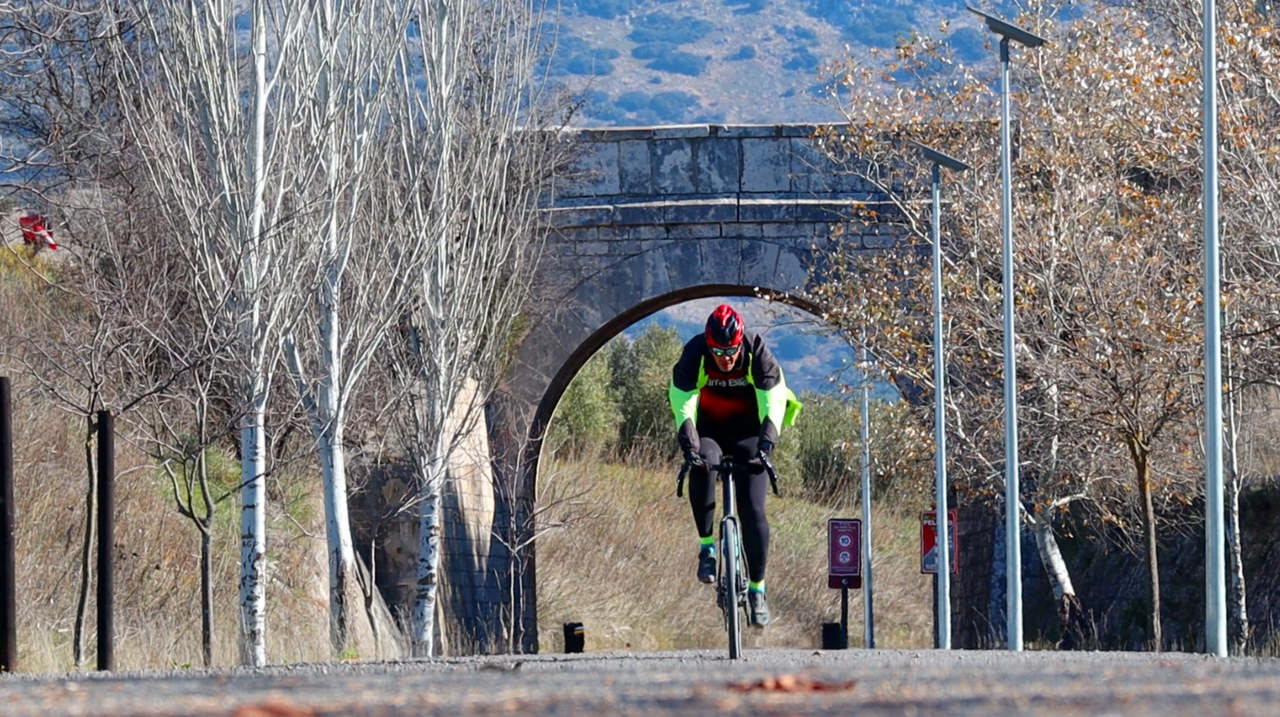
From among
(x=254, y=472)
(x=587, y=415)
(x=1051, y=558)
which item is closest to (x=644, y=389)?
(x=587, y=415)

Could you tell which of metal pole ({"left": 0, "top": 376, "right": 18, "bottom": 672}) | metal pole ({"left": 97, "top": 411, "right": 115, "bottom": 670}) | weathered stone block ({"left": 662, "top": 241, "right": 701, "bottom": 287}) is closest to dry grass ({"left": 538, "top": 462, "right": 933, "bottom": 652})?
weathered stone block ({"left": 662, "top": 241, "right": 701, "bottom": 287})

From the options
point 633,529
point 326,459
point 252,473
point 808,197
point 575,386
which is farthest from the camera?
point 575,386

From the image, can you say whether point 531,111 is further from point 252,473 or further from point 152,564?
point 252,473

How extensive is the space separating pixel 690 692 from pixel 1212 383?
1064 cm

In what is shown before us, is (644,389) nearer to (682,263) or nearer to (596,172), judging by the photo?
(682,263)

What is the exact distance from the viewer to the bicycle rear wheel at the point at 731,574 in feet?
35.9

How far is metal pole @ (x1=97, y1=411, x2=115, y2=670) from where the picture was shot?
13688 millimetres

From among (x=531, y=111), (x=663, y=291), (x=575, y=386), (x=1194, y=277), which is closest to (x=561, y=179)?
(x=663, y=291)

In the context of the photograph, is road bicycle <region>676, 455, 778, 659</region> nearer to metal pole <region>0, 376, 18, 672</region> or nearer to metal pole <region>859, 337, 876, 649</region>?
metal pole <region>0, 376, 18, 672</region>

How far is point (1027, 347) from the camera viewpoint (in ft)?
80.9

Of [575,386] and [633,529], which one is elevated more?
[575,386]

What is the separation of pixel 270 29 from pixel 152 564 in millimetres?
7872

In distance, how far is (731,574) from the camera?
10.9 metres

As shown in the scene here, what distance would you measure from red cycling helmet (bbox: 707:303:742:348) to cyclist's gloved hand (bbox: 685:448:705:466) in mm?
586
